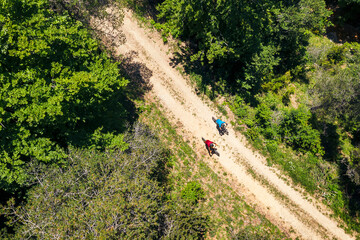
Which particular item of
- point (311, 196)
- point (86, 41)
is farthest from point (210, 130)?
point (86, 41)

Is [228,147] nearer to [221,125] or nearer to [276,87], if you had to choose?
[221,125]

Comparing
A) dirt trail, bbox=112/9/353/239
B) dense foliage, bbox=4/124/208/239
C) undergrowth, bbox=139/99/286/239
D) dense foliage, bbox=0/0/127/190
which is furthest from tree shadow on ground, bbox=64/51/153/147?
dense foliage, bbox=4/124/208/239

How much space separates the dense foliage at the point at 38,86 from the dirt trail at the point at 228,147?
11.0 metres

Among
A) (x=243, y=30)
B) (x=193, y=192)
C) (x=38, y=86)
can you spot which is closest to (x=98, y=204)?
(x=38, y=86)

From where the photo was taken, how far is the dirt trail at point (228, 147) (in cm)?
2708

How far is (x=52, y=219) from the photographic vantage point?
1578 cm

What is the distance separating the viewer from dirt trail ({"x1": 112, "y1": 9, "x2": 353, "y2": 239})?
27.1 m

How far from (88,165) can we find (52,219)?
4.34 meters

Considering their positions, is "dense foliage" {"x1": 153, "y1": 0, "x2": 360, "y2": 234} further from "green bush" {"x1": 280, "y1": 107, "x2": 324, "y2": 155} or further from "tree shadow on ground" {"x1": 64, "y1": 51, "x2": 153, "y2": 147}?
"tree shadow on ground" {"x1": 64, "y1": 51, "x2": 153, "y2": 147}

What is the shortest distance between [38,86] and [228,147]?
21295 mm

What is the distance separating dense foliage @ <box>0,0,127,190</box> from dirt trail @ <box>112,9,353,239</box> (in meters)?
11.0

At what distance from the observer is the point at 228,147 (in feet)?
94.4

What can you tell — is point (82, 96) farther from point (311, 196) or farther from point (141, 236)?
point (311, 196)

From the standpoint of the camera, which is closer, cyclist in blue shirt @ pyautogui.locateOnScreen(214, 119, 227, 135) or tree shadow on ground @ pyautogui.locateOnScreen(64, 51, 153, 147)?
tree shadow on ground @ pyautogui.locateOnScreen(64, 51, 153, 147)
